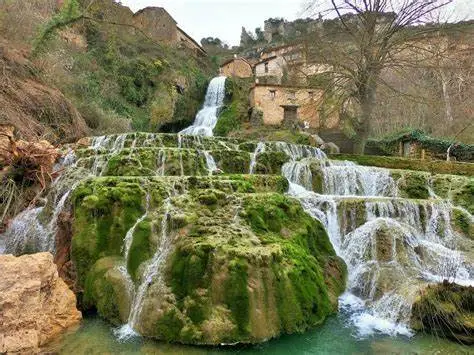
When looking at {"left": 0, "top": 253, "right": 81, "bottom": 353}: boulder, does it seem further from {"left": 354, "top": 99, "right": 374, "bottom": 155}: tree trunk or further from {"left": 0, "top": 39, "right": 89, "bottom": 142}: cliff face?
{"left": 354, "top": 99, "right": 374, "bottom": 155}: tree trunk

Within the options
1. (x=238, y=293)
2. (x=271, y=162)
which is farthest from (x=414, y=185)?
(x=238, y=293)

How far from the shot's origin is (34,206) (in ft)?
27.3

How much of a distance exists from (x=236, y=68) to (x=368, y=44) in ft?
80.7

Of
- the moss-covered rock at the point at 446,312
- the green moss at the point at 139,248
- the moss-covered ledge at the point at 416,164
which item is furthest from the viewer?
the moss-covered ledge at the point at 416,164

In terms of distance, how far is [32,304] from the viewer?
4.68 meters

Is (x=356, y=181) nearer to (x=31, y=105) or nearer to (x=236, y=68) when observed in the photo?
(x=31, y=105)

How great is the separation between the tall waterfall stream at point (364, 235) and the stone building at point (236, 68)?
26.5 meters

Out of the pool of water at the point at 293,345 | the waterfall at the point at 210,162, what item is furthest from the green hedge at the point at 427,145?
the pool of water at the point at 293,345

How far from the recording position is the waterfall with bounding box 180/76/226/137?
75.4ft

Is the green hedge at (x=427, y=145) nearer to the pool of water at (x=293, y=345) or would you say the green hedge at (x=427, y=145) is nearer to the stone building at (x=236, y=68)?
the pool of water at (x=293, y=345)

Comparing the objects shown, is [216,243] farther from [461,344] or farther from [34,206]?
[34,206]

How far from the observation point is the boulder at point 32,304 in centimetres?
437

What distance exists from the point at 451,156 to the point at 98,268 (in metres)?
16.4

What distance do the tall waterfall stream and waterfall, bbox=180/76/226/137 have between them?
1231cm
